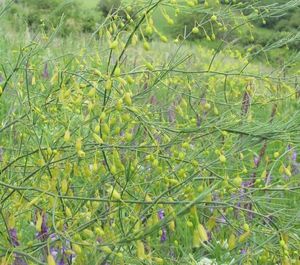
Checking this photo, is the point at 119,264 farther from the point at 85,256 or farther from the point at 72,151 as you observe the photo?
the point at 72,151

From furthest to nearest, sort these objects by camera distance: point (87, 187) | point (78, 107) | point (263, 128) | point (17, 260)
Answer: point (17, 260) → point (87, 187) → point (78, 107) → point (263, 128)

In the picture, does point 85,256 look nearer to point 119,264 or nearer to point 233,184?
point 119,264

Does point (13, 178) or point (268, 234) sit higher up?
point (13, 178)

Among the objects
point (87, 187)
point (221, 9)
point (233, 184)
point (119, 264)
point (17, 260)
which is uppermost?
point (221, 9)

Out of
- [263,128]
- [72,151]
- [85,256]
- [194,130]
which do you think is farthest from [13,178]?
[263,128]

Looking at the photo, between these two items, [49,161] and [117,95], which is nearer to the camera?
[49,161]

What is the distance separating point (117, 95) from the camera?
1.67 meters

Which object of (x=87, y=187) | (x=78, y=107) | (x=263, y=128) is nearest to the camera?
(x=263, y=128)

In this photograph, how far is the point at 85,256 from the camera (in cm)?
154

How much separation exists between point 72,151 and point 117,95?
0.18 meters

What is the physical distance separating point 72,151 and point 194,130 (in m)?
0.33

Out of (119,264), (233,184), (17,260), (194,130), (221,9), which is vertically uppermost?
(221,9)

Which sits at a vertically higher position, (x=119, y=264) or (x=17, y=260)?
(x=119, y=264)

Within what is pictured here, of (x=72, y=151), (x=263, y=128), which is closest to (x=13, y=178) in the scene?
(x=72, y=151)
